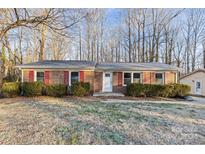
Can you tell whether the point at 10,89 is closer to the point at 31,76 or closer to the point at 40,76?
the point at 31,76

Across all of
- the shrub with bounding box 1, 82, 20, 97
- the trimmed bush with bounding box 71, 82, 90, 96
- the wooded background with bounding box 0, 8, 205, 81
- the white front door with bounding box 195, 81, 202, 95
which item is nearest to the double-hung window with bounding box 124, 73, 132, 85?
the trimmed bush with bounding box 71, 82, 90, 96

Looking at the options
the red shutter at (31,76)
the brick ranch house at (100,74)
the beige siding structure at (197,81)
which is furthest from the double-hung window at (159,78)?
the red shutter at (31,76)

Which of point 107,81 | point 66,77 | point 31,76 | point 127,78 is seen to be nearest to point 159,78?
point 127,78

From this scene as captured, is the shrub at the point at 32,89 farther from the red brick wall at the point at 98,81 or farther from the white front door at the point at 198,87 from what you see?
the white front door at the point at 198,87

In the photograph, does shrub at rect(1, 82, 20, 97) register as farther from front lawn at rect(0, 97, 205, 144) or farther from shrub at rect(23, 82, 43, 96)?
front lawn at rect(0, 97, 205, 144)

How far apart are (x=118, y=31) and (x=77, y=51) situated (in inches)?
183

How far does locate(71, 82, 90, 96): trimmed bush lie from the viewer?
1097 centimetres

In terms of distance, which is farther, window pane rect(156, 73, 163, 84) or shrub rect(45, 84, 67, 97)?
window pane rect(156, 73, 163, 84)

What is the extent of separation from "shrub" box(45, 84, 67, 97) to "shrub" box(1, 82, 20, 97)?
1.63m

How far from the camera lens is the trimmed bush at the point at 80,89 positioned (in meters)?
11.0

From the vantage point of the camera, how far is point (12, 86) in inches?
418

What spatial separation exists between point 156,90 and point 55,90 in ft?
19.1
